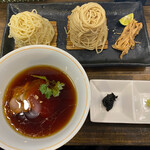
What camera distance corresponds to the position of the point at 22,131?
1031 mm

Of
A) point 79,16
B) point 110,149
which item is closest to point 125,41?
point 79,16

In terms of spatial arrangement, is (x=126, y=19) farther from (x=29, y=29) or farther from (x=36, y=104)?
(x=36, y=104)

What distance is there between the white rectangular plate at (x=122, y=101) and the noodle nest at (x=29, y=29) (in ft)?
2.27

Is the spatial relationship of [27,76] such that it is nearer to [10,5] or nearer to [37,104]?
[37,104]

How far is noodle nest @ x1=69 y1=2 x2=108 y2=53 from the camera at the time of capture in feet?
5.03

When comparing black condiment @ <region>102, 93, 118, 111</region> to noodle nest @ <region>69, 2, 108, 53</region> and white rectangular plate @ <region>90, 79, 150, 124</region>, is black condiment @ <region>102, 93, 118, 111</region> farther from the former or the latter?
noodle nest @ <region>69, 2, 108, 53</region>

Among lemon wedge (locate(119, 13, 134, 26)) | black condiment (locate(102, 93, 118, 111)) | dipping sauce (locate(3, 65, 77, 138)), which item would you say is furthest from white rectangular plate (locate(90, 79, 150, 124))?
lemon wedge (locate(119, 13, 134, 26))

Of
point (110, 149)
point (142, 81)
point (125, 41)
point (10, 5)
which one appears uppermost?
point (10, 5)

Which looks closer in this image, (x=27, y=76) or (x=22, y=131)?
(x=22, y=131)

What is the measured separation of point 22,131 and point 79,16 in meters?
1.14

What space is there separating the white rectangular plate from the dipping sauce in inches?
13.9

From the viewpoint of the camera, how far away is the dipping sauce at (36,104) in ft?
3.46

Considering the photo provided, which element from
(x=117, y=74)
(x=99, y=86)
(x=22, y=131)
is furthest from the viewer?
(x=117, y=74)

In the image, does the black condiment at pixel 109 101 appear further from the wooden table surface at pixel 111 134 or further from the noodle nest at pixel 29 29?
the noodle nest at pixel 29 29
